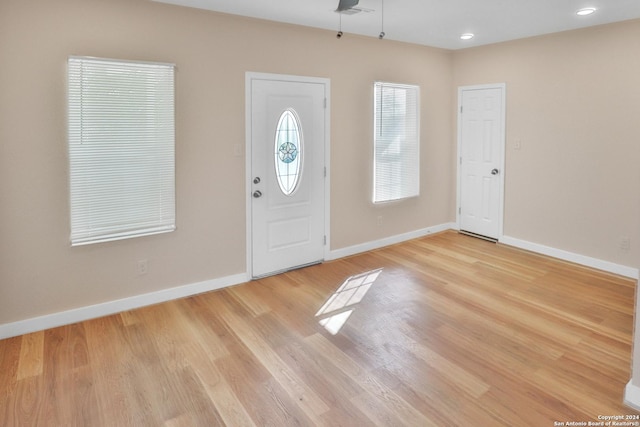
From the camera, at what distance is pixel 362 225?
509 cm

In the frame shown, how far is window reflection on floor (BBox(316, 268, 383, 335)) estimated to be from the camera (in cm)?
329

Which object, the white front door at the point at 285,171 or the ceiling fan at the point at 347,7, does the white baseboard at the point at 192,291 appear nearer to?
the white front door at the point at 285,171

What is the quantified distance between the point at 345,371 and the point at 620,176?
12.1ft

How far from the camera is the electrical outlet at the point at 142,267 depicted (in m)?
3.54

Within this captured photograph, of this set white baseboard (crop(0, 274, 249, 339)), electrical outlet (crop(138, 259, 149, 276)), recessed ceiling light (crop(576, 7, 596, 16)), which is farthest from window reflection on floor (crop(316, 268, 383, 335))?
recessed ceiling light (crop(576, 7, 596, 16))

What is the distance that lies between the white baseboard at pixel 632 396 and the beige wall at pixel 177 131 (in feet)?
10.1

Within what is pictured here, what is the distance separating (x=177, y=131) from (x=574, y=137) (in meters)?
4.27

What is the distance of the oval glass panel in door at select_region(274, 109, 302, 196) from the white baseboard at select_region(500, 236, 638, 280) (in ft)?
9.90

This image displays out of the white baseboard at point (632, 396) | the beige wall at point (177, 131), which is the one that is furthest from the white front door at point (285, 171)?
the white baseboard at point (632, 396)

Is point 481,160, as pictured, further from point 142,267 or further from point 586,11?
point 142,267

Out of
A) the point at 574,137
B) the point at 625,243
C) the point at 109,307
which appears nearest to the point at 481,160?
the point at 574,137

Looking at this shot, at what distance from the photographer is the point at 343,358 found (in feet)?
9.09

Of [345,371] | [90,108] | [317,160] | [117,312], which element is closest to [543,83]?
[317,160]

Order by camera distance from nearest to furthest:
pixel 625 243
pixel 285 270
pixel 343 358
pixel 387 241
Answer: pixel 343 358
pixel 625 243
pixel 285 270
pixel 387 241
